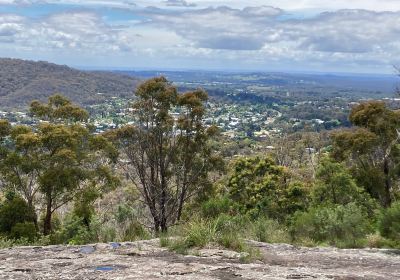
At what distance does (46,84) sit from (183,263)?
172241 mm

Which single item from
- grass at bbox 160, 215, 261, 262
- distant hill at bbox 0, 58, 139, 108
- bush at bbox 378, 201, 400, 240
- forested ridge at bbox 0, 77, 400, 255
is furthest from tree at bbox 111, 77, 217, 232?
distant hill at bbox 0, 58, 139, 108

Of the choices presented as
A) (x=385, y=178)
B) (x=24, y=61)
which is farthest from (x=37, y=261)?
(x=24, y=61)

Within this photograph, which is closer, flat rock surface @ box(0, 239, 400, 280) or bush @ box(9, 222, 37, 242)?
flat rock surface @ box(0, 239, 400, 280)

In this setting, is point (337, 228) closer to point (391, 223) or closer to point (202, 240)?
point (391, 223)

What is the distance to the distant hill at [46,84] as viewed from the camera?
517ft

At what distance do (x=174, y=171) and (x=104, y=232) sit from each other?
10313mm

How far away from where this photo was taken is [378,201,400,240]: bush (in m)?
9.96

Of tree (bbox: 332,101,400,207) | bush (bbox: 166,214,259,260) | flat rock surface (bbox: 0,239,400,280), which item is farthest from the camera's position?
tree (bbox: 332,101,400,207)

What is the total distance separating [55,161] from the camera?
1842cm

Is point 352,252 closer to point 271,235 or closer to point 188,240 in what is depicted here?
point 271,235

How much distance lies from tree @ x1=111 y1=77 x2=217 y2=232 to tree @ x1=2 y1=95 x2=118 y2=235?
1.35m

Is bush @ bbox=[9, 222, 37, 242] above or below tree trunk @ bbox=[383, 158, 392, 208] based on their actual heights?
below

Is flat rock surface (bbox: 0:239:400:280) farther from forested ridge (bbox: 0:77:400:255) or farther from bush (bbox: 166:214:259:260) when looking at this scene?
forested ridge (bbox: 0:77:400:255)

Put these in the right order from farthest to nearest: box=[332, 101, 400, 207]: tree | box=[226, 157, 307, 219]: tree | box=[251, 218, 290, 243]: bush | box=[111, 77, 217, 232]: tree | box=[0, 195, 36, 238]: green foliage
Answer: box=[332, 101, 400, 207]: tree → box=[226, 157, 307, 219]: tree → box=[111, 77, 217, 232]: tree → box=[0, 195, 36, 238]: green foliage → box=[251, 218, 290, 243]: bush
